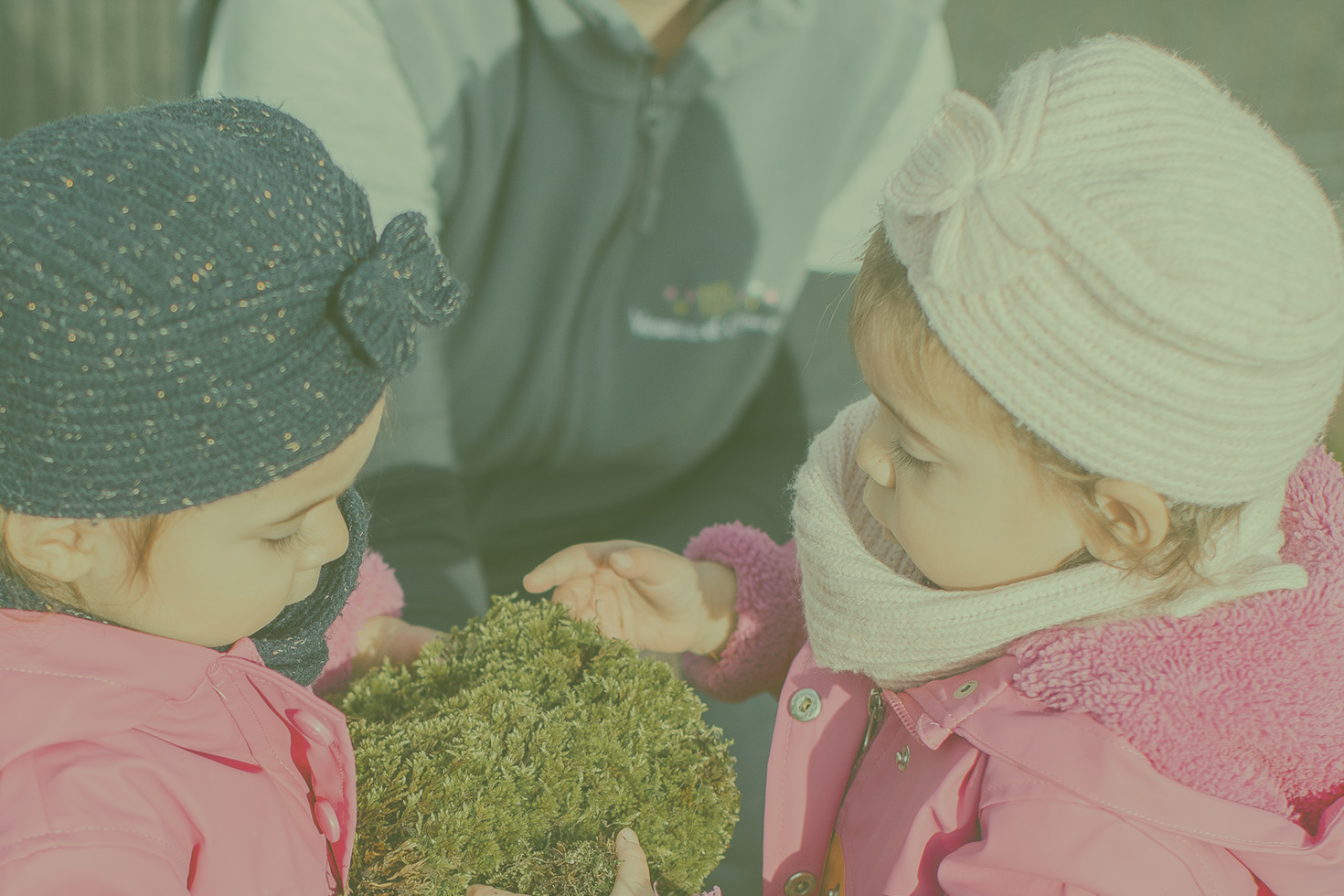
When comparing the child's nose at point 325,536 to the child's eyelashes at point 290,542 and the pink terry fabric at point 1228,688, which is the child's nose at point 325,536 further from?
the pink terry fabric at point 1228,688

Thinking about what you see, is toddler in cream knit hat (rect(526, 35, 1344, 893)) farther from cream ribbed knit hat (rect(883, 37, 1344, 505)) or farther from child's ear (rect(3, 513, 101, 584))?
child's ear (rect(3, 513, 101, 584))

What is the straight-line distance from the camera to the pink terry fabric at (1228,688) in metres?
1.15

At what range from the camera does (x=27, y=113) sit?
3941 millimetres

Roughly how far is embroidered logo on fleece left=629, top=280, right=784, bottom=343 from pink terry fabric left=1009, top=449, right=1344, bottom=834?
1.16m

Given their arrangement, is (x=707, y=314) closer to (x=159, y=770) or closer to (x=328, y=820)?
(x=328, y=820)

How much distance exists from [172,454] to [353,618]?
65cm

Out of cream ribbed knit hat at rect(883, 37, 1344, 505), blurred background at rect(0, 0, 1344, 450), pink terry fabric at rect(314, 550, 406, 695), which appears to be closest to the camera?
cream ribbed knit hat at rect(883, 37, 1344, 505)

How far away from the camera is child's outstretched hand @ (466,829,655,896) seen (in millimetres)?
1214

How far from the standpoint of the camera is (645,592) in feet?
5.40

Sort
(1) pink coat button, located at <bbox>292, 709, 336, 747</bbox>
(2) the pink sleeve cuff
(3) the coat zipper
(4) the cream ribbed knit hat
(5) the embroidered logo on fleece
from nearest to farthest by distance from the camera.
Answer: (4) the cream ribbed knit hat
(1) pink coat button, located at <bbox>292, 709, 336, 747</bbox>
(3) the coat zipper
(2) the pink sleeve cuff
(5) the embroidered logo on fleece

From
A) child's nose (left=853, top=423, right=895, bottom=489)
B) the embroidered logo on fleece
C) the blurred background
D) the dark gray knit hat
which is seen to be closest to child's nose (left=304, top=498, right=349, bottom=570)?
the dark gray knit hat

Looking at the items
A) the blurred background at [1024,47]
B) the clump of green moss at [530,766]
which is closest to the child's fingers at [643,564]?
the clump of green moss at [530,766]

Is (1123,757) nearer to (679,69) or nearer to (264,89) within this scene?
(679,69)

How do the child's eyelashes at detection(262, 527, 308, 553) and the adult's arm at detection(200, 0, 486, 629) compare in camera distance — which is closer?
the child's eyelashes at detection(262, 527, 308, 553)
